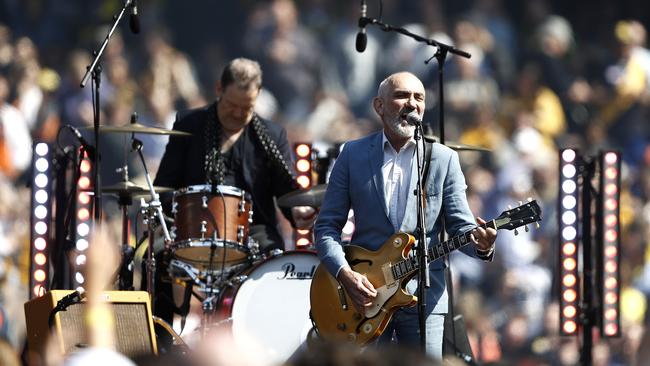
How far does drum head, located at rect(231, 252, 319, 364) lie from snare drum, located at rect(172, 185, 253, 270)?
25 centimetres

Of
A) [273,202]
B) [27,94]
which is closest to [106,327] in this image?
[273,202]

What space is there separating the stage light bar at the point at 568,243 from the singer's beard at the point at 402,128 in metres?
3.25

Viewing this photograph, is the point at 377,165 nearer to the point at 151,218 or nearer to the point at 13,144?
the point at 151,218

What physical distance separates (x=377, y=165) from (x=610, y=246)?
12.7ft

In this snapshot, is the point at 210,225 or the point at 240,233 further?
the point at 240,233

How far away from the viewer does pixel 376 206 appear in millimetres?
7402

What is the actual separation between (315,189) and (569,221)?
7.98ft

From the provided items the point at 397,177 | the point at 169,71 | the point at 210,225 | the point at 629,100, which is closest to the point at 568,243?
the point at 210,225

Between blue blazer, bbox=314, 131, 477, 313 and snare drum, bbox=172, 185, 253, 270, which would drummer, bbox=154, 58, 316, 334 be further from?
blue blazer, bbox=314, 131, 477, 313

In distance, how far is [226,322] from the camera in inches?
340

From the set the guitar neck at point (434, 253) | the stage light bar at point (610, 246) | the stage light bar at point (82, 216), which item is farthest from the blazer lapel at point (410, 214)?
the stage light bar at point (610, 246)

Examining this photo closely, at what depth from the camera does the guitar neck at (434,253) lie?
7.09 m

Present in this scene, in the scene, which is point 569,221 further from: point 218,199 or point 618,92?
point 618,92

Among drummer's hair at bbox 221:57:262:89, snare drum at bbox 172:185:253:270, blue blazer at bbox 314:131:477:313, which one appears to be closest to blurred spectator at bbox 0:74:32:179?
drummer's hair at bbox 221:57:262:89
